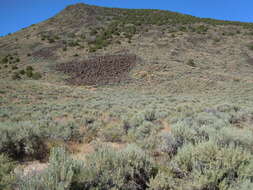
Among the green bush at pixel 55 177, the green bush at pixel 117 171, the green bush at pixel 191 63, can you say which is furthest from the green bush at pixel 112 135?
the green bush at pixel 191 63

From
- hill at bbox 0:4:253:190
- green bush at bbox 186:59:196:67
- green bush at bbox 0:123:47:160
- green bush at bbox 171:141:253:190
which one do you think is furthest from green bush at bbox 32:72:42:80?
green bush at bbox 186:59:196:67

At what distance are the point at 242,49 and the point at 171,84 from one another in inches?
761

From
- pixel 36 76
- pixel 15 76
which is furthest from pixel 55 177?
pixel 15 76

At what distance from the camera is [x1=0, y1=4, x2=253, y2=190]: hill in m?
1.93

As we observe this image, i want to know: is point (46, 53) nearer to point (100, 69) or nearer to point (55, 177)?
point (100, 69)

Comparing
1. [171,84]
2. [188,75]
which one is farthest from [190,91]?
[188,75]

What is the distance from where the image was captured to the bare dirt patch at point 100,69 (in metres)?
19.2

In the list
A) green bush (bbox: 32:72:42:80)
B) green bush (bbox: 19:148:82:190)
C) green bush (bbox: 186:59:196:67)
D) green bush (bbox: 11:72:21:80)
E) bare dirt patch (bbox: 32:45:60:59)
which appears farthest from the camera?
bare dirt patch (bbox: 32:45:60:59)

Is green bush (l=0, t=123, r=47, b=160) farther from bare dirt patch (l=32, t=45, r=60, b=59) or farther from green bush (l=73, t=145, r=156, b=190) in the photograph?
bare dirt patch (l=32, t=45, r=60, b=59)

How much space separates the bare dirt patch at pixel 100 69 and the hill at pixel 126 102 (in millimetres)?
145

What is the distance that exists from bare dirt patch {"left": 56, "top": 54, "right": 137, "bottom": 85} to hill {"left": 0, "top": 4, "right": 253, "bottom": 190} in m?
0.14

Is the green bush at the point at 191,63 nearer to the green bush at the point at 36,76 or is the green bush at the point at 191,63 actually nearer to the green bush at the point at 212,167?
the green bush at the point at 36,76

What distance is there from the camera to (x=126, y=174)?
2012 millimetres

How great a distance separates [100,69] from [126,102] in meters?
12.3
